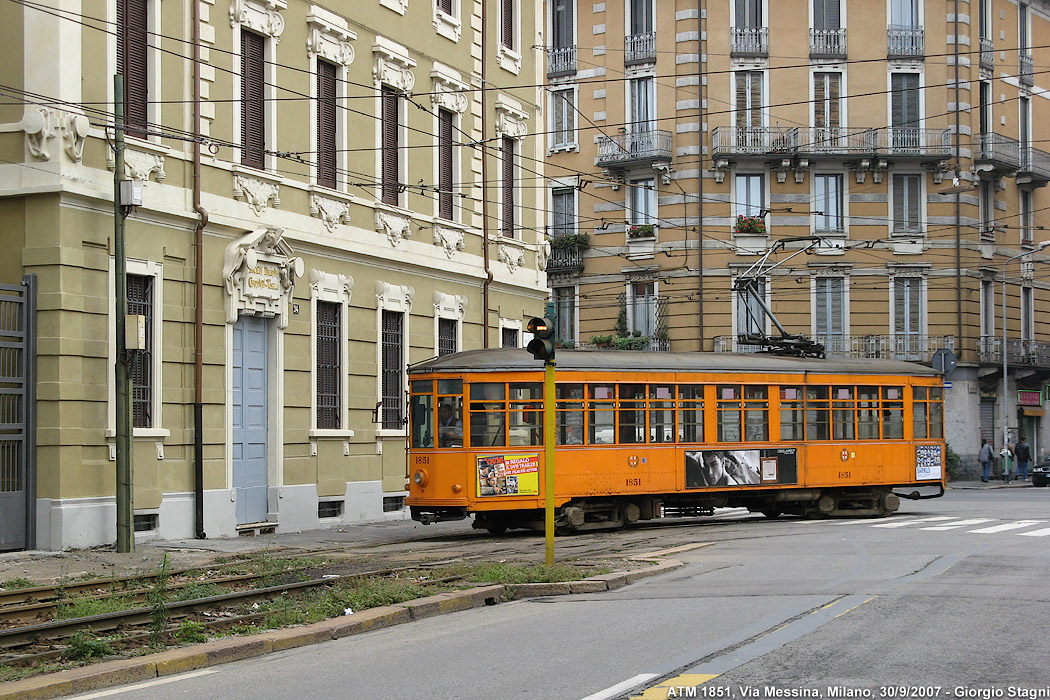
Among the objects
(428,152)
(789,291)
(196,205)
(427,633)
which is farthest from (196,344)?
(789,291)

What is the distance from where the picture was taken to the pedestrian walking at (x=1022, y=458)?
4716 cm

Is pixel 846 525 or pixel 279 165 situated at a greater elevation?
pixel 279 165

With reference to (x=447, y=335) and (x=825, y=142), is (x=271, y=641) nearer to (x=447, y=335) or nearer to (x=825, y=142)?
(x=447, y=335)

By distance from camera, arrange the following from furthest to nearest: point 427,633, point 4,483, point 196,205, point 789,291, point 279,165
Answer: point 789,291 → point 279,165 → point 196,205 → point 4,483 → point 427,633

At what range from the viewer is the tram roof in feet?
71.7

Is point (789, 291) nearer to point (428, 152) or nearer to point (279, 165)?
point (428, 152)

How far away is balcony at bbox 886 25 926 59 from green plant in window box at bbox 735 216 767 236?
7.12m

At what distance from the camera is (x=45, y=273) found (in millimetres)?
18859

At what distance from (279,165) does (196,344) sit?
3.96 metres

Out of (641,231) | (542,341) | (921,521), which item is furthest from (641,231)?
(542,341)

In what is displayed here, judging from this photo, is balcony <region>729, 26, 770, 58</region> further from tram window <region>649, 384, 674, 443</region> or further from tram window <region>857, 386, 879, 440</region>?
tram window <region>649, 384, 674, 443</region>

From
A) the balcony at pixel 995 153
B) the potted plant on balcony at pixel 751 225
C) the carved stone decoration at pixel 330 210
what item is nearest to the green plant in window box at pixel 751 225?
the potted plant on balcony at pixel 751 225

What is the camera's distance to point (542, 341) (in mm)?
15305

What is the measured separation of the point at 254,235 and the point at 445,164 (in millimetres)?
7309
